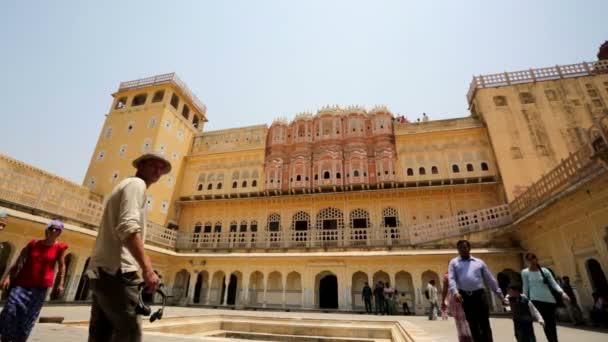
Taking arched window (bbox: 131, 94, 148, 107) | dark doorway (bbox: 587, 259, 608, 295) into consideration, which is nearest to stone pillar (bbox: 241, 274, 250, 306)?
dark doorway (bbox: 587, 259, 608, 295)

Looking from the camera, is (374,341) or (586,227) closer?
(374,341)

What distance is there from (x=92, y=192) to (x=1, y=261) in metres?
5.80

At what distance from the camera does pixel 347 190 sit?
1864 centimetres

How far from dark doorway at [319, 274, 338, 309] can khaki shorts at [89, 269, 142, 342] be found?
1664 centimetres

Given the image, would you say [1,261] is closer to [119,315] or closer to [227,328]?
[227,328]

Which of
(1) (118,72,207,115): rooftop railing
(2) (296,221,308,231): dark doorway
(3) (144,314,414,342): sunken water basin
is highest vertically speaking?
(1) (118,72,207,115): rooftop railing

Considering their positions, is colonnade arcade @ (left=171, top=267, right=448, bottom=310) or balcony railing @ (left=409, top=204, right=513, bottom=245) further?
colonnade arcade @ (left=171, top=267, right=448, bottom=310)

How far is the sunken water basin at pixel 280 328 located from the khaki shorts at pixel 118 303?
5669 mm

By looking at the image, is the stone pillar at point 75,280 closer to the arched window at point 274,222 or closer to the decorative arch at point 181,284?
the decorative arch at point 181,284

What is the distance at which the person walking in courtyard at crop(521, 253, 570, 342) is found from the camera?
14.7 ft

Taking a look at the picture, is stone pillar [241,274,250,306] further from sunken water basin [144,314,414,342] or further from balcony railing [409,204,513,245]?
balcony railing [409,204,513,245]

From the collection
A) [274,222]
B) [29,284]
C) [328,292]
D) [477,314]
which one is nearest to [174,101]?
[274,222]

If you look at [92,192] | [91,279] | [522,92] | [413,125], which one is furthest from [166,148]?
[522,92]

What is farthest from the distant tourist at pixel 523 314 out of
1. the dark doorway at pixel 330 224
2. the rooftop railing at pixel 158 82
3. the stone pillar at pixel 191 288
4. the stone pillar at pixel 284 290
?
the rooftop railing at pixel 158 82
